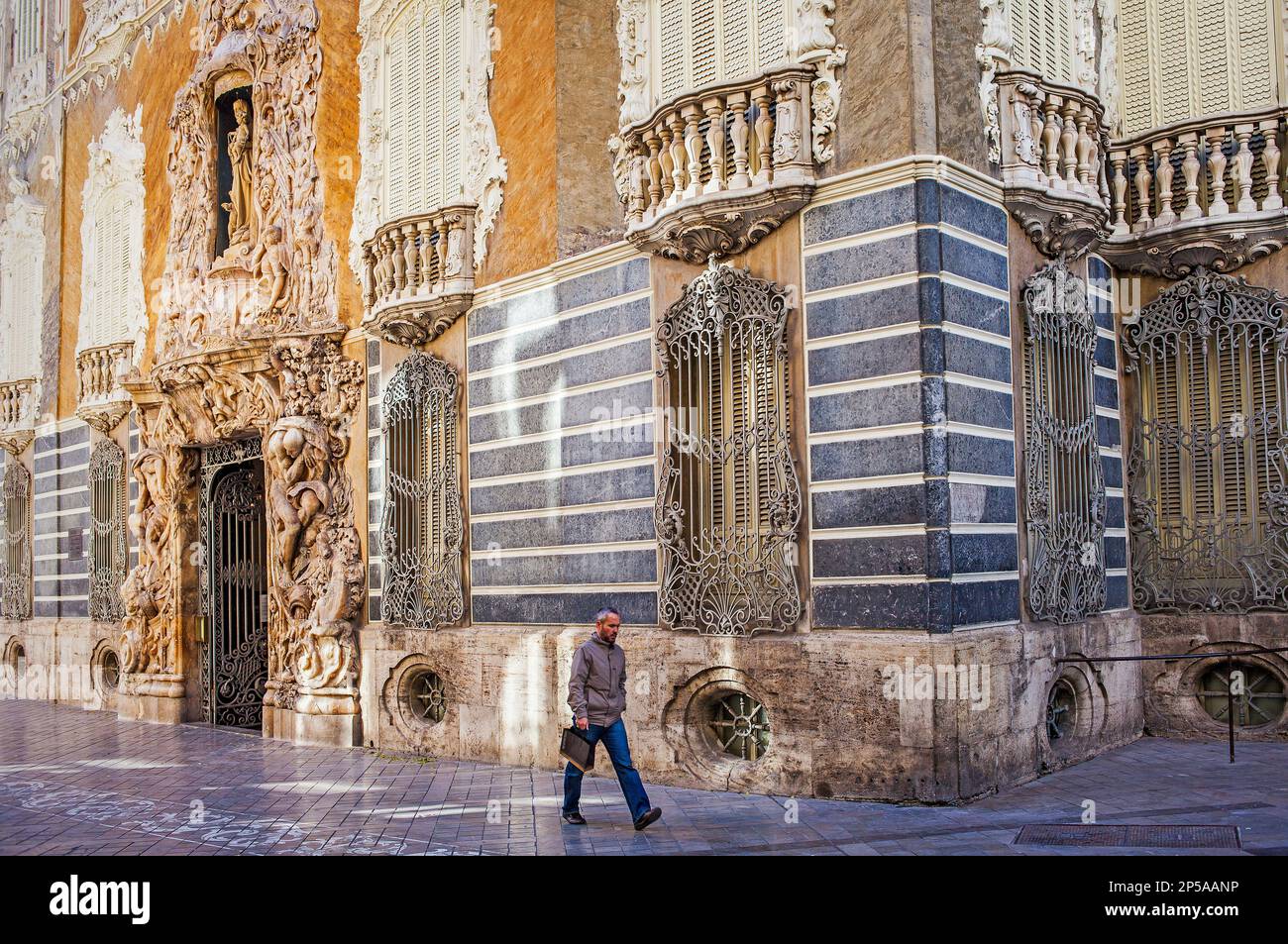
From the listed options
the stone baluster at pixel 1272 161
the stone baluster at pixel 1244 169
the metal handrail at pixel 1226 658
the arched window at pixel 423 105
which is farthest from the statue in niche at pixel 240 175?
the stone baluster at pixel 1272 161

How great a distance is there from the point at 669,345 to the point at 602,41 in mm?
3394

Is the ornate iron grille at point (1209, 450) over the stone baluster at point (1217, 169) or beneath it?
beneath

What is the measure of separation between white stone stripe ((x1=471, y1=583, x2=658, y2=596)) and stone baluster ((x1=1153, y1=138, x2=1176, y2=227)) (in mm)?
6610

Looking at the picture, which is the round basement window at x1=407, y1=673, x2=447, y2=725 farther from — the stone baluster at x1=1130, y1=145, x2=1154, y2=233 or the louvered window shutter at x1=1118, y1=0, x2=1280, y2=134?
the louvered window shutter at x1=1118, y1=0, x2=1280, y2=134

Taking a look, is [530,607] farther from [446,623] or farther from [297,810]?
[297,810]

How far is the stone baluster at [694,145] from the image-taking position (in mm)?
11523

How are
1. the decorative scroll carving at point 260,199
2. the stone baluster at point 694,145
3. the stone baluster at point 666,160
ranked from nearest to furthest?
the stone baluster at point 694,145 < the stone baluster at point 666,160 < the decorative scroll carving at point 260,199

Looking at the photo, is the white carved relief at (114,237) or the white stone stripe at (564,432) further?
the white carved relief at (114,237)

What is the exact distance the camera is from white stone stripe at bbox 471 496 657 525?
1216 centimetres

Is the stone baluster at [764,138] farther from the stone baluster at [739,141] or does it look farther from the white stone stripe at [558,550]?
the white stone stripe at [558,550]

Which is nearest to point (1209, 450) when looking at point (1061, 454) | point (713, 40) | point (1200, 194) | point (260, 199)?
point (1061, 454)

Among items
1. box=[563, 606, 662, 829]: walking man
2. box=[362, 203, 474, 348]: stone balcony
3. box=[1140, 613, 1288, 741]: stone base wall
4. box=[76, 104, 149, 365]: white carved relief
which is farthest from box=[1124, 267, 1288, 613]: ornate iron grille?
box=[76, 104, 149, 365]: white carved relief

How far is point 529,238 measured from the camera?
44.2 ft

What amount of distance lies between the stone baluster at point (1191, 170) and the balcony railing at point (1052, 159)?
1386mm
